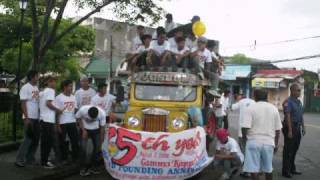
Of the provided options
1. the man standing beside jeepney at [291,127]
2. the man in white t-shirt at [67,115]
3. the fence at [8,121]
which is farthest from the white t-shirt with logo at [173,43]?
the fence at [8,121]

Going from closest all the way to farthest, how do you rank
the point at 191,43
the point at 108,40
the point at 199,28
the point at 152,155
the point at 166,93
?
the point at 152,155 → the point at 166,93 → the point at 199,28 → the point at 191,43 → the point at 108,40

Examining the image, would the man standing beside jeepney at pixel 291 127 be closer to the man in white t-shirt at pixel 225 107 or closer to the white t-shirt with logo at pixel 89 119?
the white t-shirt with logo at pixel 89 119

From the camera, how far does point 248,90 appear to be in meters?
50.1

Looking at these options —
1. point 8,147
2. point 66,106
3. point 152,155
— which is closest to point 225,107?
point 8,147

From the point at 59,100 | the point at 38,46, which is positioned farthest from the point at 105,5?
the point at 59,100

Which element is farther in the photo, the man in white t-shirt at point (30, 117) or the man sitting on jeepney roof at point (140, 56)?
the man sitting on jeepney roof at point (140, 56)

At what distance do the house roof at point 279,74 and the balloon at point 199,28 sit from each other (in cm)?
3508

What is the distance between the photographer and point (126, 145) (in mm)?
9594

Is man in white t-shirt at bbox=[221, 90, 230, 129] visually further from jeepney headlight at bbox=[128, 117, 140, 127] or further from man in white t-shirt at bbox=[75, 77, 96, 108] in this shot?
jeepney headlight at bbox=[128, 117, 140, 127]

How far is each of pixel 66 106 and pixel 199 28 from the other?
4.13m

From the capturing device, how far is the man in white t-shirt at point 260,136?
8.73 meters

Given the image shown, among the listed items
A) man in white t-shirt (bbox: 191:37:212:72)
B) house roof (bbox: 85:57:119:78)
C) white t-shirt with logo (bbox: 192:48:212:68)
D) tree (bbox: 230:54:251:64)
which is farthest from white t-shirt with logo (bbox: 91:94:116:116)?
tree (bbox: 230:54:251:64)

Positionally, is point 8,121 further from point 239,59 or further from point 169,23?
point 239,59

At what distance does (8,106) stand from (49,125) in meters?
6.38
